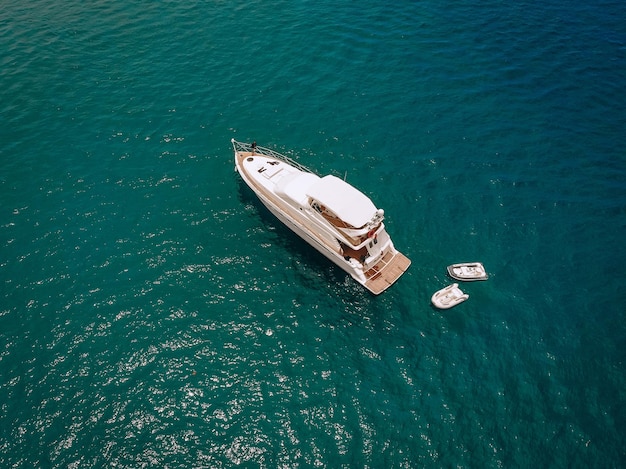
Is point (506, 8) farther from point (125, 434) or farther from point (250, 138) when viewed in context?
point (125, 434)

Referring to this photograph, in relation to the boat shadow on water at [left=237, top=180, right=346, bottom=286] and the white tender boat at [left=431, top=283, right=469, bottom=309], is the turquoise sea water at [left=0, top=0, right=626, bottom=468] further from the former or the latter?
Answer: the white tender boat at [left=431, top=283, right=469, bottom=309]

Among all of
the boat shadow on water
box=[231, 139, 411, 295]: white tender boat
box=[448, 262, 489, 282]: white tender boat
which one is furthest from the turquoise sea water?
box=[231, 139, 411, 295]: white tender boat

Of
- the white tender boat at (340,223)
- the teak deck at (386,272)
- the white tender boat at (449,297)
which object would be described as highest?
the white tender boat at (340,223)

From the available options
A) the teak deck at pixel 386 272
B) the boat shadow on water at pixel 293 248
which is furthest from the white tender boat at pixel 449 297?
the boat shadow on water at pixel 293 248

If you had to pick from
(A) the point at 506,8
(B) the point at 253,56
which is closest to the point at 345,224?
(B) the point at 253,56

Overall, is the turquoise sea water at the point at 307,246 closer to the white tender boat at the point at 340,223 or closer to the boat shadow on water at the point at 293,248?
the boat shadow on water at the point at 293,248

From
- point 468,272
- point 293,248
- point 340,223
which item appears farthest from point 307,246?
point 468,272
